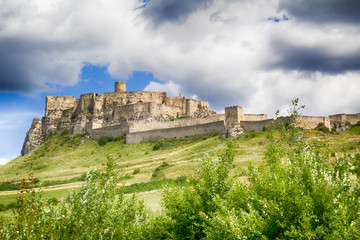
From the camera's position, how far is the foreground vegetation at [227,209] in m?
11.8

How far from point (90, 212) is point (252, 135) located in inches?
1620

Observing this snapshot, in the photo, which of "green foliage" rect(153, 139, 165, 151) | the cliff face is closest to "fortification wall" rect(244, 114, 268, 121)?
"green foliage" rect(153, 139, 165, 151)

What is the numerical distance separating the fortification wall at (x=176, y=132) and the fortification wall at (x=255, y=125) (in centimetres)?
427

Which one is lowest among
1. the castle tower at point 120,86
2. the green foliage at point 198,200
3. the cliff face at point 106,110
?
the green foliage at point 198,200

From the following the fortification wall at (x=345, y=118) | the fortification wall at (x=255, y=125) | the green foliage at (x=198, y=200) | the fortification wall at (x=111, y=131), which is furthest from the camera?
the fortification wall at (x=111, y=131)

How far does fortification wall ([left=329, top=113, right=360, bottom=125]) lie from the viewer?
2239 inches

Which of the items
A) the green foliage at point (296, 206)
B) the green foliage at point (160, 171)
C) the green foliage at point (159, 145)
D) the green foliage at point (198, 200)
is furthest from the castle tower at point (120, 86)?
the green foliage at point (296, 206)

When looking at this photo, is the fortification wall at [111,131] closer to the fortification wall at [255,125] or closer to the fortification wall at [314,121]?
the fortification wall at [255,125]

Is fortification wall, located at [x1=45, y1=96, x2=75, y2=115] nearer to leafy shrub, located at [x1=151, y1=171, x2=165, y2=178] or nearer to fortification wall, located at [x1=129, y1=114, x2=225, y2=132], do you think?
fortification wall, located at [x1=129, y1=114, x2=225, y2=132]

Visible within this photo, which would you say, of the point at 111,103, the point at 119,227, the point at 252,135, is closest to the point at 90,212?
the point at 119,227

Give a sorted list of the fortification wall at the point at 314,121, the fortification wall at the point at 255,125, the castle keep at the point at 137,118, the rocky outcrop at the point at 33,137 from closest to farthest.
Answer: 1. the fortification wall at the point at 314,121
2. the fortification wall at the point at 255,125
3. the castle keep at the point at 137,118
4. the rocky outcrop at the point at 33,137

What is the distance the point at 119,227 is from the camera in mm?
15195

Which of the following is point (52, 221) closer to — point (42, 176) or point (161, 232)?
point (161, 232)

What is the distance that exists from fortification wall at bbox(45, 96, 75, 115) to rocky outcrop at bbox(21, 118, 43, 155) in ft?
14.4
